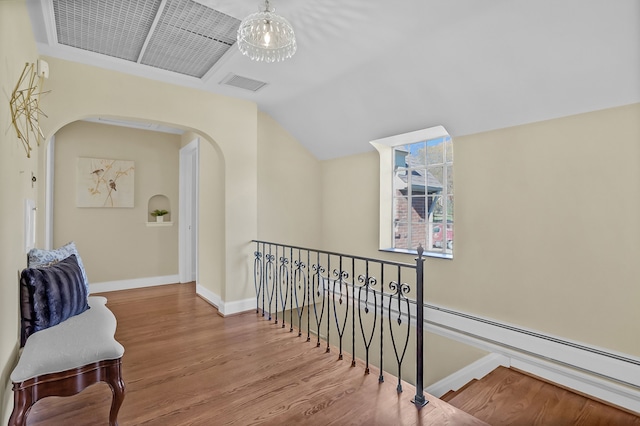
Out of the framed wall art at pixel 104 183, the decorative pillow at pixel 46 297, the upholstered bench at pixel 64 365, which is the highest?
the framed wall art at pixel 104 183

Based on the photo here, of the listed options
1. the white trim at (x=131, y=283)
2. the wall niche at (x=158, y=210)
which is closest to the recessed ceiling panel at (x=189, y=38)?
the wall niche at (x=158, y=210)

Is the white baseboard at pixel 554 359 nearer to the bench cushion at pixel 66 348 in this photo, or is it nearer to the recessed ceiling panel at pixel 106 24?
the bench cushion at pixel 66 348

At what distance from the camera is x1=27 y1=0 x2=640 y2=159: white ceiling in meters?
2.13

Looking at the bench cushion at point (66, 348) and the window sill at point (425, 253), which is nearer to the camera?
the bench cushion at point (66, 348)

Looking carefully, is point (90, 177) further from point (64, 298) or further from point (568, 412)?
point (568, 412)

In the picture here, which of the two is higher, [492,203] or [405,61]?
[405,61]

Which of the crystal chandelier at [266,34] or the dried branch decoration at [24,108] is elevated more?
the crystal chandelier at [266,34]

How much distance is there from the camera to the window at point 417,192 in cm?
376

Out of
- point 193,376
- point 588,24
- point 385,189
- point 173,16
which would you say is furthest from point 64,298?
point 588,24

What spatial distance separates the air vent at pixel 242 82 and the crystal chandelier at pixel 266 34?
1.33 metres

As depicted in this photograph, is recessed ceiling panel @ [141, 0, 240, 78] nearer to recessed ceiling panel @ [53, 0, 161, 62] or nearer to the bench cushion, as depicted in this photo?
recessed ceiling panel @ [53, 0, 161, 62]

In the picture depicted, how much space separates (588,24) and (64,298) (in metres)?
3.80

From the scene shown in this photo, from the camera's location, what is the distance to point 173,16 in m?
2.42

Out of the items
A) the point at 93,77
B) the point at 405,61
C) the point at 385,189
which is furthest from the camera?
the point at 385,189
